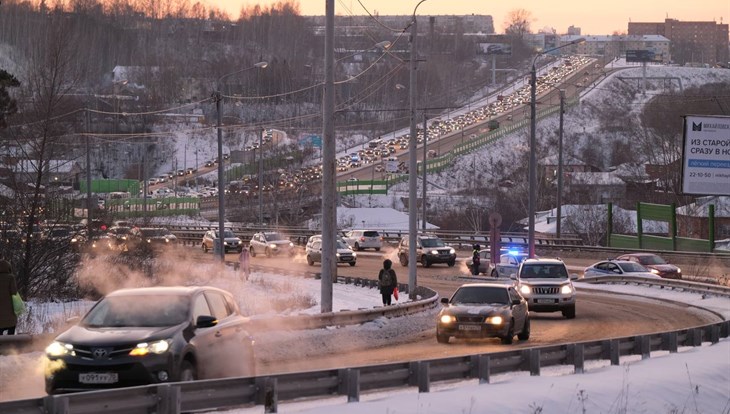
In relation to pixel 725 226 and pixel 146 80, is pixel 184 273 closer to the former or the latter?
pixel 725 226

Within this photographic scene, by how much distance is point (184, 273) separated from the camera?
161 feet

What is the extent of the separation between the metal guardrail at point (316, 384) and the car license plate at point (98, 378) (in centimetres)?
139

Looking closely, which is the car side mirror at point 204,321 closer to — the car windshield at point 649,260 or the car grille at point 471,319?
the car grille at point 471,319

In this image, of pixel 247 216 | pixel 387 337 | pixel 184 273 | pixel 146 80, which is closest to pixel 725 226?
pixel 247 216

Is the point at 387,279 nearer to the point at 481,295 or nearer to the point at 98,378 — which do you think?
the point at 481,295

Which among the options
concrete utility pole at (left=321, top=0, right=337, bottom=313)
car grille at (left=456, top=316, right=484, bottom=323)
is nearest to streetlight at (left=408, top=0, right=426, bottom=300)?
concrete utility pole at (left=321, top=0, right=337, bottom=313)

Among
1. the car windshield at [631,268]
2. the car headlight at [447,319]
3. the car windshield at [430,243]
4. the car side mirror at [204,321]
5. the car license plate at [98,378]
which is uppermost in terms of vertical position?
the car side mirror at [204,321]

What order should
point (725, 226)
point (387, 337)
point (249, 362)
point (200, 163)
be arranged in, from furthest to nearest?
1. point (200, 163)
2. point (725, 226)
3. point (387, 337)
4. point (249, 362)

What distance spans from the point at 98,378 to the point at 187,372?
1281 millimetres

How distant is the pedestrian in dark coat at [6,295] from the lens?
20922mm

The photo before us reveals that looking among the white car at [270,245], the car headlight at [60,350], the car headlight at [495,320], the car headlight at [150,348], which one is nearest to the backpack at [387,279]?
the car headlight at [495,320]

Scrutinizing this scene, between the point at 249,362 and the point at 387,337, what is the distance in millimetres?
12307

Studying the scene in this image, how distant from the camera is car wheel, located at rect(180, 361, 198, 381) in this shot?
16.0 m

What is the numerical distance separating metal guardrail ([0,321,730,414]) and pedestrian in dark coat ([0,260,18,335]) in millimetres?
7199
